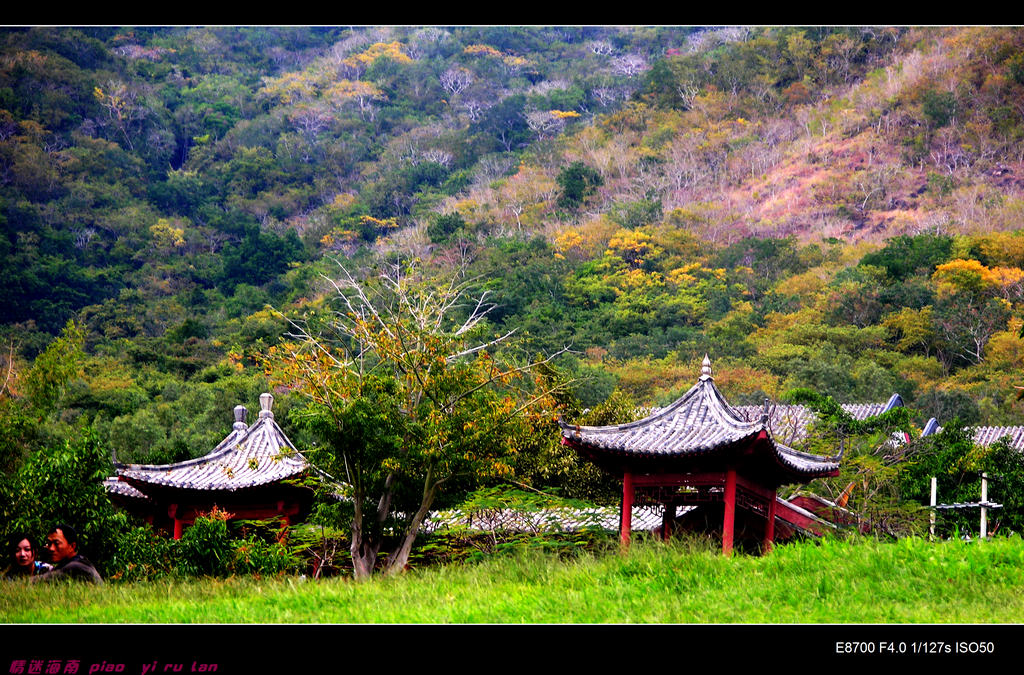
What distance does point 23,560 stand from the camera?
1225 centimetres

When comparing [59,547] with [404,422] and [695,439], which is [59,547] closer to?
[404,422]

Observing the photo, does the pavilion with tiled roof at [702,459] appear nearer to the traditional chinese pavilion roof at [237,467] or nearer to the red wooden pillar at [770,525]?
the red wooden pillar at [770,525]

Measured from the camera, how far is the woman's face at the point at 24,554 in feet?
39.0

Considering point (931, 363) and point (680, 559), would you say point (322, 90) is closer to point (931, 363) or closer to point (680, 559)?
point (931, 363)

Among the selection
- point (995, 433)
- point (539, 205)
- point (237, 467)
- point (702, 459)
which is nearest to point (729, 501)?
point (702, 459)

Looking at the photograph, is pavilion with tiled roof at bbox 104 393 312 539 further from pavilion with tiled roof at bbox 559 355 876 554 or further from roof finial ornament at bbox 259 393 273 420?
pavilion with tiled roof at bbox 559 355 876 554

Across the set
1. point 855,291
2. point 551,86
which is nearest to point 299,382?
point 855,291

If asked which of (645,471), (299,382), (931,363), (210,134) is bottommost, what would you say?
(931,363)

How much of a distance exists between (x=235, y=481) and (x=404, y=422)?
3.87 meters

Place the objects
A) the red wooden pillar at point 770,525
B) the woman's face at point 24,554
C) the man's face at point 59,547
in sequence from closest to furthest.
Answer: the man's face at point 59,547 < the woman's face at point 24,554 < the red wooden pillar at point 770,525

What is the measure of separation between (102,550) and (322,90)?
88617 millimetres

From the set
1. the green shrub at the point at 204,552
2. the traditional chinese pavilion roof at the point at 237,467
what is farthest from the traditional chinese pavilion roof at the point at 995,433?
the green shrub at the point at 204,552

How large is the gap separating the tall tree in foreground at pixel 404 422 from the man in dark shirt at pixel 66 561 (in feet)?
9.41

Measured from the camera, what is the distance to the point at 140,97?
83188mm
